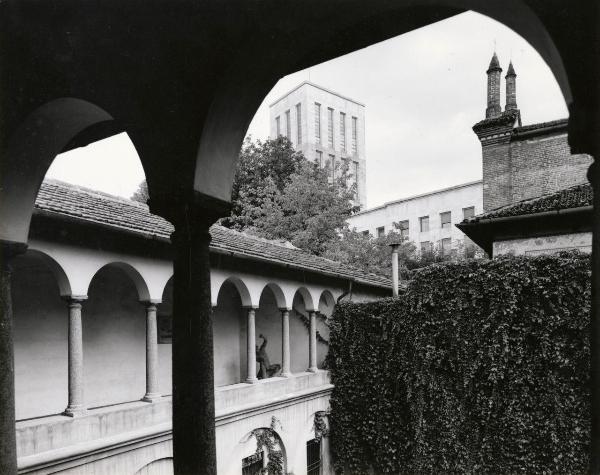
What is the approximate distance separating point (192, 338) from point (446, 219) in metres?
36.0

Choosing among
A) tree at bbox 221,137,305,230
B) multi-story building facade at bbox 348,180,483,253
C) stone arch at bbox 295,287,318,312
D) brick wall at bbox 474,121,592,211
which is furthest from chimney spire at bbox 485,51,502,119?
multi-story building facade at bbox 348,180,483,253

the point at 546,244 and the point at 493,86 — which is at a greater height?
the point at 493,86

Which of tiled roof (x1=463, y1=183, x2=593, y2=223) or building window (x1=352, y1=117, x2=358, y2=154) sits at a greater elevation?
building window (x1=352, y1=117, x2=358, y2=154)

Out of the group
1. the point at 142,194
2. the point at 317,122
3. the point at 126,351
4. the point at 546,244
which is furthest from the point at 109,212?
the point at 317,122

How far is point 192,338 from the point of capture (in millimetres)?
3084

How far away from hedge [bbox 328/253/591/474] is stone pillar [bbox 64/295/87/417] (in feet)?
23.8

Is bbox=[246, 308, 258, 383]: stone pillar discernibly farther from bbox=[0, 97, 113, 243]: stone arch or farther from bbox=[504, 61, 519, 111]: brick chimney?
bbox=[504, 61, 519, 111]: brick chimney

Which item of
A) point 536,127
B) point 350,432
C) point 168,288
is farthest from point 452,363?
point 536,127

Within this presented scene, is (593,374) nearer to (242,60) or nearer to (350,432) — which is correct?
(242,60)

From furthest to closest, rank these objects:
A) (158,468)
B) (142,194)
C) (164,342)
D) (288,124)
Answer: (288,124) → (142,194) → (164,342) → (158,468)

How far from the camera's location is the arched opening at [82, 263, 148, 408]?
10.5m

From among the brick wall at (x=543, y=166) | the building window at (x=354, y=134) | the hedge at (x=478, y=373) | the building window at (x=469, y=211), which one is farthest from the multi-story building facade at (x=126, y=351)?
the building window at (x=354, y=134)

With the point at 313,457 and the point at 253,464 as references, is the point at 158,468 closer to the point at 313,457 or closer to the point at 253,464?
the point at 253,464

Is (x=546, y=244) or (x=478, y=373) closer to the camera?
(x=478, y=373)
